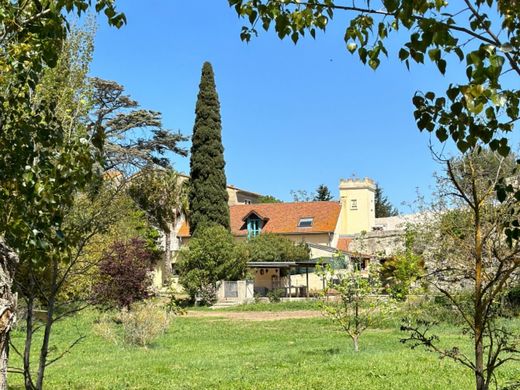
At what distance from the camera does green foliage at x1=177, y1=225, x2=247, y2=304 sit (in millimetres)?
32906

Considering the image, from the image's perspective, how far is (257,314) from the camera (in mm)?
27125

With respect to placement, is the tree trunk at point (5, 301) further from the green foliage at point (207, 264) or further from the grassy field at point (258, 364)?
the green foliage at point (207, 264)

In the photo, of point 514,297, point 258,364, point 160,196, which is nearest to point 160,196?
point 160,196

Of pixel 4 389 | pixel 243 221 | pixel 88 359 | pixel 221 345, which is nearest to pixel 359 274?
pixel 221 345

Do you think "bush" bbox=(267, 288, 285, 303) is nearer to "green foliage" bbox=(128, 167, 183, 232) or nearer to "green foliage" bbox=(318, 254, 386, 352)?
"green foliage" bbox=(128, 167, 183, 232)

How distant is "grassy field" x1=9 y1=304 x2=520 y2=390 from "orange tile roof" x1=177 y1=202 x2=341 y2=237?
30900 millimetres

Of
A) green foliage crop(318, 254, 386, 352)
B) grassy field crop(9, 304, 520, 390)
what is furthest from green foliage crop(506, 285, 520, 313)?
green foliage crop(318, 254, 386, 352)

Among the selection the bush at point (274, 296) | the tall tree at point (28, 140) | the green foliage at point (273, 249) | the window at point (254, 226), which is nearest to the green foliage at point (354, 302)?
the tall tree at point (28, 140)

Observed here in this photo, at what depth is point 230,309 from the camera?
30188 mm

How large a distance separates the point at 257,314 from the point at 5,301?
24.6 metres

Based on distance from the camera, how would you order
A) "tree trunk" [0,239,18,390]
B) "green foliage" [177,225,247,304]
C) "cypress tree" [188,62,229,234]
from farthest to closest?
"cypress tree" [188,62,229,234], "green foliage" [177,225,247,304], "tree trunk" [0,239,18,390]

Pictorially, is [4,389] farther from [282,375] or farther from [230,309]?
[230,309]

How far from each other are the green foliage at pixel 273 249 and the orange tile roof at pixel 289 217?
246 inches

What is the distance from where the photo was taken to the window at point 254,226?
1950 inches
